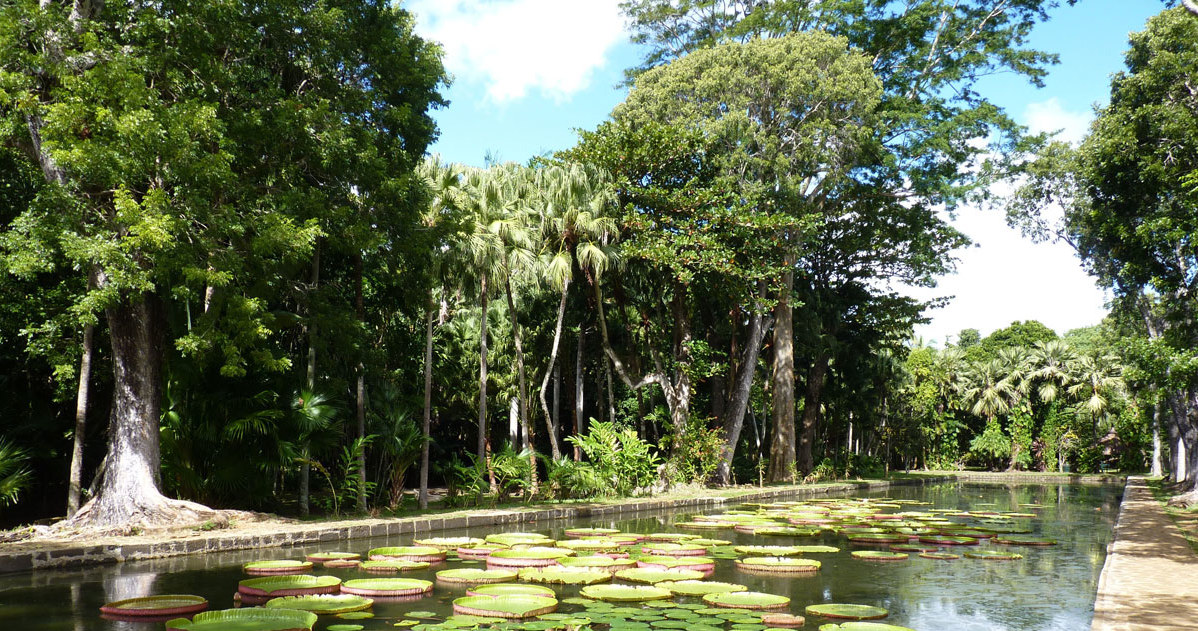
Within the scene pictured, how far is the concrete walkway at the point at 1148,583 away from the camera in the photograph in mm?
4887

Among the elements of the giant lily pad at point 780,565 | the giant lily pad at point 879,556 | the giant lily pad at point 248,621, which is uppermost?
the giant lily pad at point 248,621

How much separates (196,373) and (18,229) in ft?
9.10

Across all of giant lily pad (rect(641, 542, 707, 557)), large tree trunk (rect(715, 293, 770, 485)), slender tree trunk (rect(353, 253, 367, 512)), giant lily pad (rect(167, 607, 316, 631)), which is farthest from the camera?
large tree trunk (rect(715, 293, 770, 485))

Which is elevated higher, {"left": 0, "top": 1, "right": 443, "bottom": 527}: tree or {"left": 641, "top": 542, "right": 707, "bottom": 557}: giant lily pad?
{"left": 0, "top": 1, "right": 443, "bottom": 527}: tree

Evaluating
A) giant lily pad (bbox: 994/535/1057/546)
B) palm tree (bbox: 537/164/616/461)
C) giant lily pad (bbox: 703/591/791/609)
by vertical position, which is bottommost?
giant lily pad (bbox: 994/535/1057/546)

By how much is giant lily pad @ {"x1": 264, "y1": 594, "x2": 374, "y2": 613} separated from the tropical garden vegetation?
442 cm

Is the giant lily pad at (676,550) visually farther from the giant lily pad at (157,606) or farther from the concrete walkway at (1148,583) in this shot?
the giant lily pad at (157,606)

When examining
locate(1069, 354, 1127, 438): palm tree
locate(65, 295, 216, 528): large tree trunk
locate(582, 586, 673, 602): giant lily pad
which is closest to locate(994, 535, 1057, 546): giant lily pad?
locate(582, 586, 673, 602): giant lily pad

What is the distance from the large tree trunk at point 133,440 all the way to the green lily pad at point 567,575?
526cm

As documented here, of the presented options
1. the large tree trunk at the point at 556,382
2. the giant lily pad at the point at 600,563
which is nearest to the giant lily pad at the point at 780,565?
the giant lily pad at the point at 600,563

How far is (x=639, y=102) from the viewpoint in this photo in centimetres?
1961

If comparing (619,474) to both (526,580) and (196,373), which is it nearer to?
(196,373)

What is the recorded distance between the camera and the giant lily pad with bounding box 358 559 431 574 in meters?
7.12

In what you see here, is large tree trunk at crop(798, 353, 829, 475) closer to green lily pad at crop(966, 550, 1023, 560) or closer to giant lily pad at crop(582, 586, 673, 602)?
green lily pad at crop(966, 550, 1023, 560)
